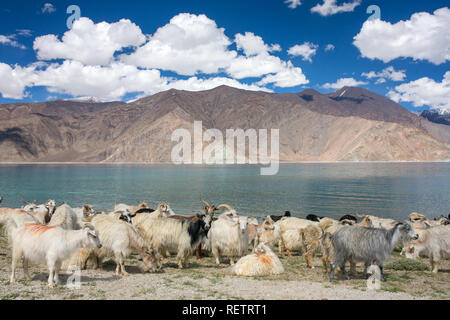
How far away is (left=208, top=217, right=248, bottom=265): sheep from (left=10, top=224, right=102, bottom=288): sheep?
4707mm

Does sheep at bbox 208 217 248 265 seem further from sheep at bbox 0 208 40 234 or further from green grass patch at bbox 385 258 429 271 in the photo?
sheep at bbox 0 208 40 234

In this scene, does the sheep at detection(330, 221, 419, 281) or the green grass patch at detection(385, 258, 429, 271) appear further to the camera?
the green grass patch at detection(385, 258, 429, 271)

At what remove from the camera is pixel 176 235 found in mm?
11000

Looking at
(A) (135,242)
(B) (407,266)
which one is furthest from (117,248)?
(B) (407,266)

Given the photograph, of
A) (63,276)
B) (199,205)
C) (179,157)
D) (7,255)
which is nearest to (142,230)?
(63,276)

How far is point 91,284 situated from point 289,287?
4.53 meters

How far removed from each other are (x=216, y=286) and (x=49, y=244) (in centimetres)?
389

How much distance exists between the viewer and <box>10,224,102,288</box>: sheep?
779 centimetres

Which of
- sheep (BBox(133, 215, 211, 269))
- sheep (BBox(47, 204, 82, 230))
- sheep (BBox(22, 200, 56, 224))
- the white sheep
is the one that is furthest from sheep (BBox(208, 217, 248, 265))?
sheep (BBox(22, 200, 56, 224))

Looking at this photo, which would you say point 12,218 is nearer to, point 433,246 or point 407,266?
point 407,266
